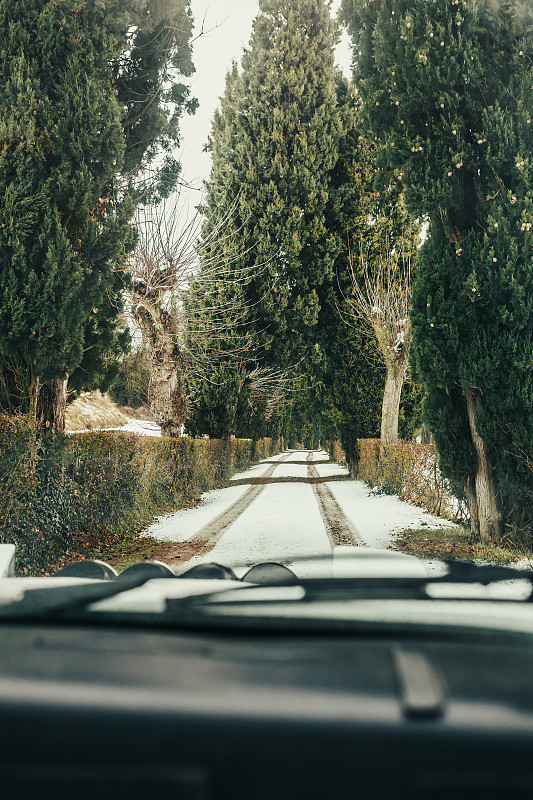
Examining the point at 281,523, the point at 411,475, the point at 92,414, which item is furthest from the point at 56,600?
the point at 411,475

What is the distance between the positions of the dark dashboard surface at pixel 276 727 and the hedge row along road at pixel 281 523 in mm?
4624

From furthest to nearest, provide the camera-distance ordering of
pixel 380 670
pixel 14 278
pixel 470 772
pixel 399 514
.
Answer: pixel 399 514, pixel 14 278, pixel 380 670, pixel 470 772

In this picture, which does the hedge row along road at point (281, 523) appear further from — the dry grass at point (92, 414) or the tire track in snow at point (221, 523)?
the dry grass at point (92, 414)

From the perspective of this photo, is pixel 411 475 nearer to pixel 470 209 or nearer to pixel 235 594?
pixel 470 209

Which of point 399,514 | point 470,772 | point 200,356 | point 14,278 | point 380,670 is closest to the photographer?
point 470,772

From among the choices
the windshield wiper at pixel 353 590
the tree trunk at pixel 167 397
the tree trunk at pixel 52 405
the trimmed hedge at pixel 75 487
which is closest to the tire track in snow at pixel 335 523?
the trimmed hedge at pixel 75 487

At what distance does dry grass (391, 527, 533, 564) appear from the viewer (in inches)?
255

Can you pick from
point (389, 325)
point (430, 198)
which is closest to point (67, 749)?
point (430, 198)

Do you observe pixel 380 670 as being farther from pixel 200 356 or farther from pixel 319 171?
pixel 319 171

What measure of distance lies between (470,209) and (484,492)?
346 cm

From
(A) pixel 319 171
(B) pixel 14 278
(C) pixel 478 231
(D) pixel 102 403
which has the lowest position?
(D) pixel 102 403

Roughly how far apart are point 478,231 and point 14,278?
5.32 meters

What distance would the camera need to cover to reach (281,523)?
30.8 ft

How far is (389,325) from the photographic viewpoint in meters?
14.8
